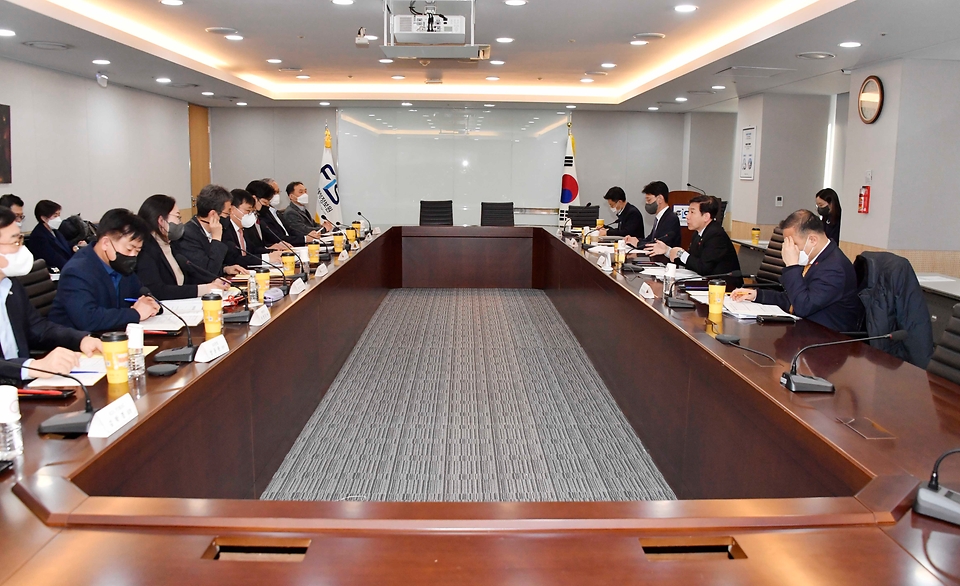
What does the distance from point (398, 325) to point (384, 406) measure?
90.6 inches

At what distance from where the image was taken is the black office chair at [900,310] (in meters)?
3.12

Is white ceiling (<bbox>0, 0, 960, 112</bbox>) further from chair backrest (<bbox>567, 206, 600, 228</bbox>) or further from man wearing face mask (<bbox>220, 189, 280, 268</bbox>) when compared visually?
chair backrest (<bbox>567, 206, 600, 228</bbox>)

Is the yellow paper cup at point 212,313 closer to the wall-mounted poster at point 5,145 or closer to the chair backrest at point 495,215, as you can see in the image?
the wall-mounted poster at point 5,145

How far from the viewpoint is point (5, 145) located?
20.9ft

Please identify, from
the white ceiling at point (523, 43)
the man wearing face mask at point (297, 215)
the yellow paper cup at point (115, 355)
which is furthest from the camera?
the man wearing face mask at point (297, 215)

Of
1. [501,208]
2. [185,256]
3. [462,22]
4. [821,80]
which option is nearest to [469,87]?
[501,208]

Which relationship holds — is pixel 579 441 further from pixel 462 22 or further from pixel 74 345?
pixel 462 22

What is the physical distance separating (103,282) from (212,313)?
2.03ft

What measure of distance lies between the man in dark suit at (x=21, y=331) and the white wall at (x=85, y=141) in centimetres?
471

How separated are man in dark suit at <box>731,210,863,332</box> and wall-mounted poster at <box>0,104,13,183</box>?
6.45 metres

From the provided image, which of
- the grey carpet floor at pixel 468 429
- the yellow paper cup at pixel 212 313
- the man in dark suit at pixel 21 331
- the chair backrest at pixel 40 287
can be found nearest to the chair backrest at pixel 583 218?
the grey carpet floor at pixel 468 429

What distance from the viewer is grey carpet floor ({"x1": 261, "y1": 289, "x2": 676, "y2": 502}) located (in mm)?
3152

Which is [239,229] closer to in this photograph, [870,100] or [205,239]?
[205,239]

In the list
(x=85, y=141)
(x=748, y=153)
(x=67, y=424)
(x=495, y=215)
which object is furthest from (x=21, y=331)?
(x=748, y=153)
